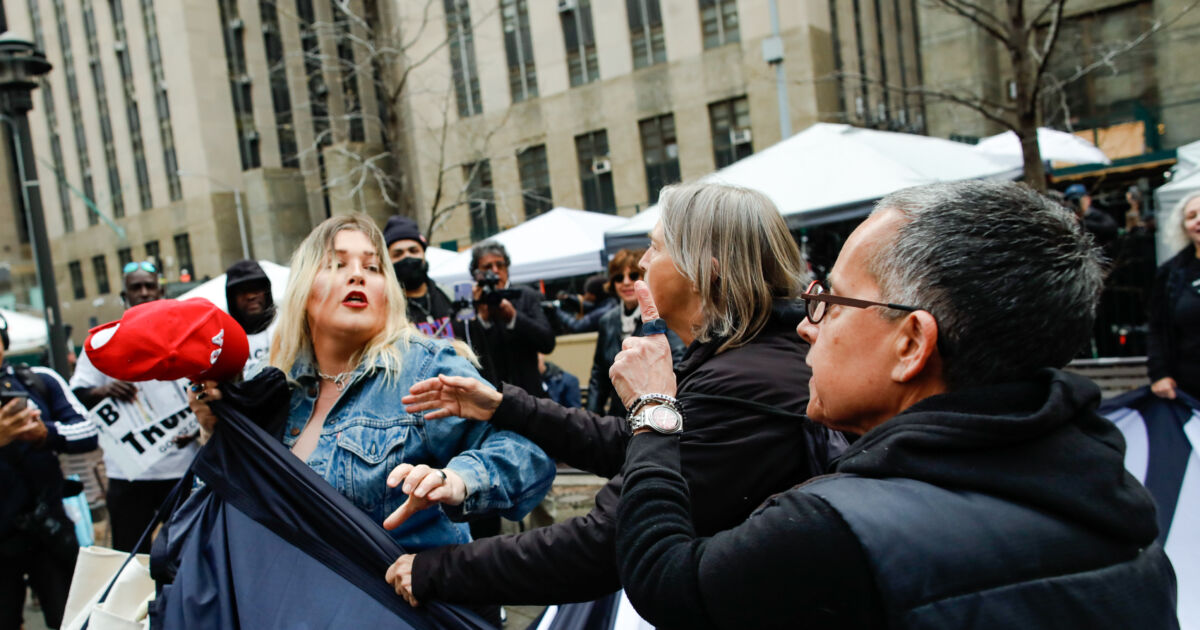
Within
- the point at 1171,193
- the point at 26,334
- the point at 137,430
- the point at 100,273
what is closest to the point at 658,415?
the point at 137,430

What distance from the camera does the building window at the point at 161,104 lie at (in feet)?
130

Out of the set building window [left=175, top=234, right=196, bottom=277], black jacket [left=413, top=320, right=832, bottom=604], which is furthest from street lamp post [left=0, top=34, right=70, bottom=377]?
building window [left=175, top=234, right=196, bottom=277]

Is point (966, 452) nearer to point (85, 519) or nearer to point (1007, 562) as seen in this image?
point (1007, 562)

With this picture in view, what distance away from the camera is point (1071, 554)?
3.66ft

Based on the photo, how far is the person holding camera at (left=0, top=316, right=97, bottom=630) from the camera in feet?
11.7

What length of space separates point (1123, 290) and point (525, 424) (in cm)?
867

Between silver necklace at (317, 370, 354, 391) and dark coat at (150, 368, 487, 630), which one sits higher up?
silver necklace at (317, 370, 354, 391)

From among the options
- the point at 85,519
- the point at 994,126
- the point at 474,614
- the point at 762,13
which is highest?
the point at 762,13

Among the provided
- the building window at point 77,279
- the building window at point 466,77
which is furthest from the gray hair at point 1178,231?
the building window at point 77,279

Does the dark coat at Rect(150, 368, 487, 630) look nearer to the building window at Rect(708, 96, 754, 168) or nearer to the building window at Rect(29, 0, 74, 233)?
the building window at Rect(708, 96, 754, 168)

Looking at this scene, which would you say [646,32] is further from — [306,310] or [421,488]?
[421,488]

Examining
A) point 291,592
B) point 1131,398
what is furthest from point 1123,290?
point 291,592

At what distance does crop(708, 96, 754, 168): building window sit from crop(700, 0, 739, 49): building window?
6.46 feet

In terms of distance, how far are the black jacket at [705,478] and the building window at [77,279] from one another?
5172 cm
